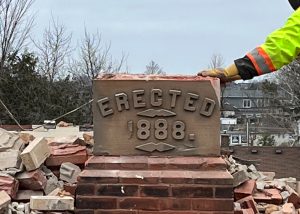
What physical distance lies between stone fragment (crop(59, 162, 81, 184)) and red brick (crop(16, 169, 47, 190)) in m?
0.30

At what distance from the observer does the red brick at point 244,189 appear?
19.3ft

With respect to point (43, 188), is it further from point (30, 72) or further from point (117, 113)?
point (30, 72)

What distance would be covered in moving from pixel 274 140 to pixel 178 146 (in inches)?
1421

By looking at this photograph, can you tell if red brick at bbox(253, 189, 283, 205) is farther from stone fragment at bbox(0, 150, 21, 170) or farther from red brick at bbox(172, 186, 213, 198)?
red brick at bbox(172, 186, 213, 198)

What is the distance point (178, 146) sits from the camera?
353 centimetres

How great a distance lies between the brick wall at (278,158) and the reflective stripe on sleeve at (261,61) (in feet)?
53.2

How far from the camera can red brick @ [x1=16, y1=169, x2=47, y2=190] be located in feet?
18.4

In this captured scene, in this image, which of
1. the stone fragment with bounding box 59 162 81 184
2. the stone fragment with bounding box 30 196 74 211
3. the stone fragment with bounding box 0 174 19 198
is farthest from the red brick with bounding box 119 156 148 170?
the stone fragment with bounding box 59 162 81 184

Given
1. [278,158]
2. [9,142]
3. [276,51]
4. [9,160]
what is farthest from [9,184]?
[278,158]

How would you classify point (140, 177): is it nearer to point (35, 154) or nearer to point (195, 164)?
point (195, 164)

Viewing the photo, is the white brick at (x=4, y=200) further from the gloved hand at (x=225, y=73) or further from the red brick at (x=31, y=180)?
the gloved hand at (x=225, y=73)

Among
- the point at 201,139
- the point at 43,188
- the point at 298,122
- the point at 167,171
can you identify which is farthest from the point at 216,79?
the point at 298,122

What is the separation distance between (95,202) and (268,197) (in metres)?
3.27

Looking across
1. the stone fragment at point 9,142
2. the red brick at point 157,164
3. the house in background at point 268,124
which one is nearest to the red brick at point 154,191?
the red brick at point 157,164
